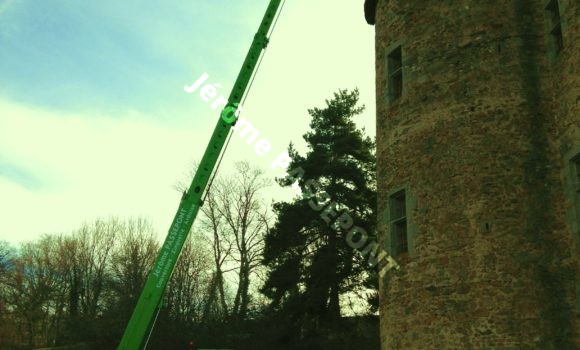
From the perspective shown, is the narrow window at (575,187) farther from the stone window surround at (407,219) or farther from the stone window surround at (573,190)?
the stone window surround at (407,219)

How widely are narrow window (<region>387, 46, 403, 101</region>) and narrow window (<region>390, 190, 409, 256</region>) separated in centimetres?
274

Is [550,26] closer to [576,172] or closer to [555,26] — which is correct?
[555,26]

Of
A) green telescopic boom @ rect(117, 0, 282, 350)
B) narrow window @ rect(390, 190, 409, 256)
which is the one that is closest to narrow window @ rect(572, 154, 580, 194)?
narrow window @ rect(390, 190, 409, 256)

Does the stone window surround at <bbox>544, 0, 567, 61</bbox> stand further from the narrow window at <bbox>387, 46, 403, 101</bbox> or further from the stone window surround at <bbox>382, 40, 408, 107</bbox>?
the narrow window at <bbox>387, 46, 403, 101</bbox>

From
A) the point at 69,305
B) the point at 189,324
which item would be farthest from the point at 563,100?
the point at 69,305

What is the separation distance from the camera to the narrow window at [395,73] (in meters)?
14.5

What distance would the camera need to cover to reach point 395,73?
1464cm

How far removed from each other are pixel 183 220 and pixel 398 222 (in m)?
6.12

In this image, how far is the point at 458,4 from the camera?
43.3ft

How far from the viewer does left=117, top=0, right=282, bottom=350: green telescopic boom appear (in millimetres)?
8703

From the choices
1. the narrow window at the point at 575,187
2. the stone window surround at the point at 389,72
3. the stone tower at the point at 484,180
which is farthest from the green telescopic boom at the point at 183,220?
the narrow window at the point at 575,187

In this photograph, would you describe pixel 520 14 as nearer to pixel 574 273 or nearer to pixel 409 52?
pixel 409 52

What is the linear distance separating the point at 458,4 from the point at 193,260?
96.8 feet

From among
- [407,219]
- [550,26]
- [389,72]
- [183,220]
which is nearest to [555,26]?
[550,26]
